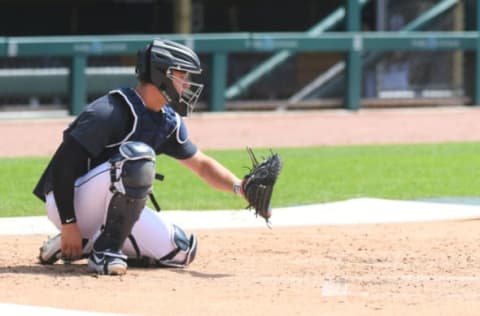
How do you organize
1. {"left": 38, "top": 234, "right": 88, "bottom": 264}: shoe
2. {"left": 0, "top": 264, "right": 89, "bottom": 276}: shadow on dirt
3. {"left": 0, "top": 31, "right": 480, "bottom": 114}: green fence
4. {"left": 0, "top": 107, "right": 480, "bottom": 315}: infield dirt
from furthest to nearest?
{"left": 0, "top": 31, "right": 480, "bottom": 114}: green fence
{"left": 38, "top": 234, "right": 88, "bottom": 264}: shoe
{"left": 0, "top": 264, "right": 89, "bottom": 276}: shadow on dirt
{"left": 0, "top": 107, "right": 480, "bottom": 315}: infield dirt

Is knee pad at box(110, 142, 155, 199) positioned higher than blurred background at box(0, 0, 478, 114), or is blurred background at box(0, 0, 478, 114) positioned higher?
knee pad at box(110, 142, 155, 199)

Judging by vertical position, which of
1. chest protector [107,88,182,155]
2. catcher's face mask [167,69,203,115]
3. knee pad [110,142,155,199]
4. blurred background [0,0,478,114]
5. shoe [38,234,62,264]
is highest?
catcher's face mask [167,69,203,115]

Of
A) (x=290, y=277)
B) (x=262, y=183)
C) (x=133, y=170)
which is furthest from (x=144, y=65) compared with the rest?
(x=290, y=277)

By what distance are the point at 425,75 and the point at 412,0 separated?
306cm

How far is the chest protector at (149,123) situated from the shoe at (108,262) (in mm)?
517

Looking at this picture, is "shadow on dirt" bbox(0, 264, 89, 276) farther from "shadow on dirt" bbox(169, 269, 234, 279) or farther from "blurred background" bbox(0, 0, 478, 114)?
"blurred background" bbox(0, 0, 478, 114)

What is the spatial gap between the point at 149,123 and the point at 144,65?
0.28 metres

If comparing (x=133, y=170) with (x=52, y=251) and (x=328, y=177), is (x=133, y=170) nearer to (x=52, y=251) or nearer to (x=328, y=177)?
(x=52, y=251)

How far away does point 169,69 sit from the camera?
19.6ft

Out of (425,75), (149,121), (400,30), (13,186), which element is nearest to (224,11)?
(400,30)

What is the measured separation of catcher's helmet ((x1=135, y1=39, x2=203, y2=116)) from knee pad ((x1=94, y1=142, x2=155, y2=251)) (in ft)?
1.05

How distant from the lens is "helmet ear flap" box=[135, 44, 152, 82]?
599 centimetres

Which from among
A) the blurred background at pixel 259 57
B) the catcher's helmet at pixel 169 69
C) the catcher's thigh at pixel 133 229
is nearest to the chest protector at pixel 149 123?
the catcher's helmet at pixel 169 69

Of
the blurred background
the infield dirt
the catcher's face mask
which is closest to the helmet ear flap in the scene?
the catcher's face mask
